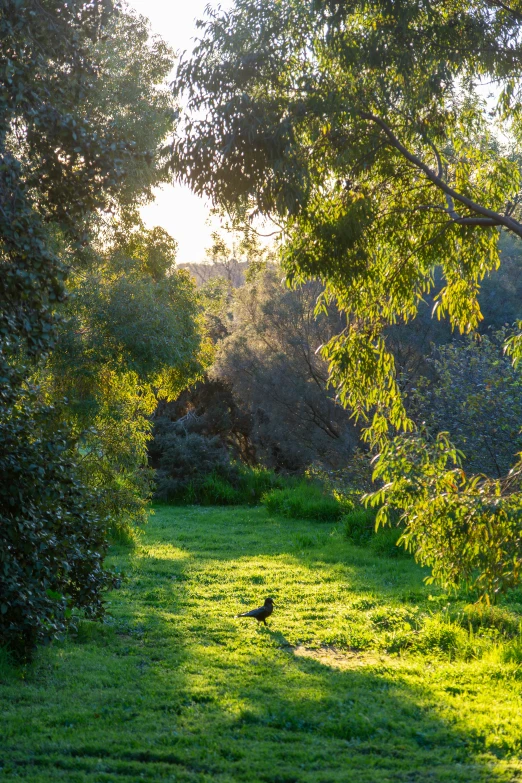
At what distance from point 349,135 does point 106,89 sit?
5031 millimetres

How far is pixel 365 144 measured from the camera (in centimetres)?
669

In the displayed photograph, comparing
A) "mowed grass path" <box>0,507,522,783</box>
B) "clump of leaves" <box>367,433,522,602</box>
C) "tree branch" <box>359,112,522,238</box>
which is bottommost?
"mowed grass path" <box>0,507,522,783</box>

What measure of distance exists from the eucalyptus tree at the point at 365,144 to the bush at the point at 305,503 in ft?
28.9

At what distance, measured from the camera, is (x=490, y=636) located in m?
7.80

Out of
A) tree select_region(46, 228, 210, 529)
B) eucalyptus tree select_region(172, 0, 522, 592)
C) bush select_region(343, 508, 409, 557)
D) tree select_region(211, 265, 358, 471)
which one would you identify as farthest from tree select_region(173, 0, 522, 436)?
tree select_region(211, 265, 358, 471)

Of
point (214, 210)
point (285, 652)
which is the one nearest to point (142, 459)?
point (285, 652)

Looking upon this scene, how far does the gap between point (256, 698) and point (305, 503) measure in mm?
10673

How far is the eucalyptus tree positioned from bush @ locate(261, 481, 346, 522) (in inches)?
347

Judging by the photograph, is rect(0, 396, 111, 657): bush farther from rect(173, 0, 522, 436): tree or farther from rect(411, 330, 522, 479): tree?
rect(411, 330, 522, 479): tree

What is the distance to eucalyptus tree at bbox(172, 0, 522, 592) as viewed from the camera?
20.7ft

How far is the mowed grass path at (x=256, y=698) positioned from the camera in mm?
4695

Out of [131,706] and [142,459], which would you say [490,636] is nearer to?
[131,706]

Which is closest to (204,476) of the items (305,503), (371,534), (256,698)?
(305,503)

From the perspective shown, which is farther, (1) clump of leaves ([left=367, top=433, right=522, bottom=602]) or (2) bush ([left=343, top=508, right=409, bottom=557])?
(2) bush ([left=343, top=508, right=409, bottom=557])
